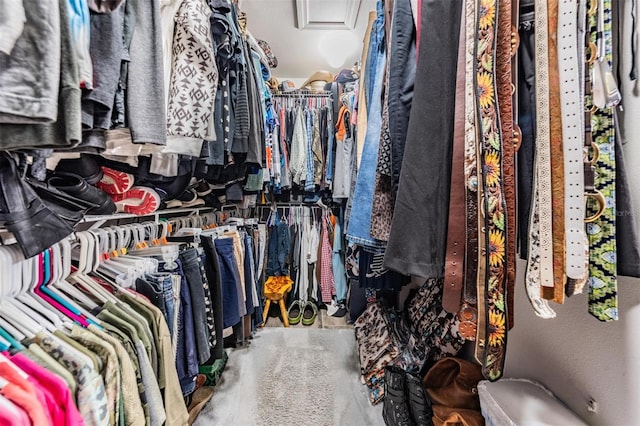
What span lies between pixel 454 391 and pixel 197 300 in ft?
3.68

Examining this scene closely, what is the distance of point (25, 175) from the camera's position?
72cm

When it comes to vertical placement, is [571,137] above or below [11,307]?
above

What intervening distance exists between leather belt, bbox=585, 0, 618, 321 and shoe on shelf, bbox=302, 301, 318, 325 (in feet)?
7.33

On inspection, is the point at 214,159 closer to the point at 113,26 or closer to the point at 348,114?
the point at 113,26

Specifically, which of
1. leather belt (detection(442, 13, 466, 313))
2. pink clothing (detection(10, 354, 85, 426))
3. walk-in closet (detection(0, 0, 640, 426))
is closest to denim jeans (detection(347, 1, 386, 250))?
walk-in closet (detection(0, 0, 640, 426))

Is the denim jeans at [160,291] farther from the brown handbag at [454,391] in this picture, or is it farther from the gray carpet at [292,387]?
the brown handbag at [454,391]

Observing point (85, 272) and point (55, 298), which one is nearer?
point (55, 298)

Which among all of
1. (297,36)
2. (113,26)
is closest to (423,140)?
(113,26)

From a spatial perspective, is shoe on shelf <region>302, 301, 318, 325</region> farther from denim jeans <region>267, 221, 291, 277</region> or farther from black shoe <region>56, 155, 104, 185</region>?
black shoe <region>56, 155, 104, 185</region>

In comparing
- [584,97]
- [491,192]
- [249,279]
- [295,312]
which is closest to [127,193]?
[249,279]

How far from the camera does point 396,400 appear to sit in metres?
1.29

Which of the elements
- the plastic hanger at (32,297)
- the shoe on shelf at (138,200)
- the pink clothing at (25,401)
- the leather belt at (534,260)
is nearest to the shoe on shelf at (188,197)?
the shoe on shelf at (138,200)

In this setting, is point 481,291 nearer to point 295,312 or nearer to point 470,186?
point 470,186

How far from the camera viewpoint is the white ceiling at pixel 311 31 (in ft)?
6.88
